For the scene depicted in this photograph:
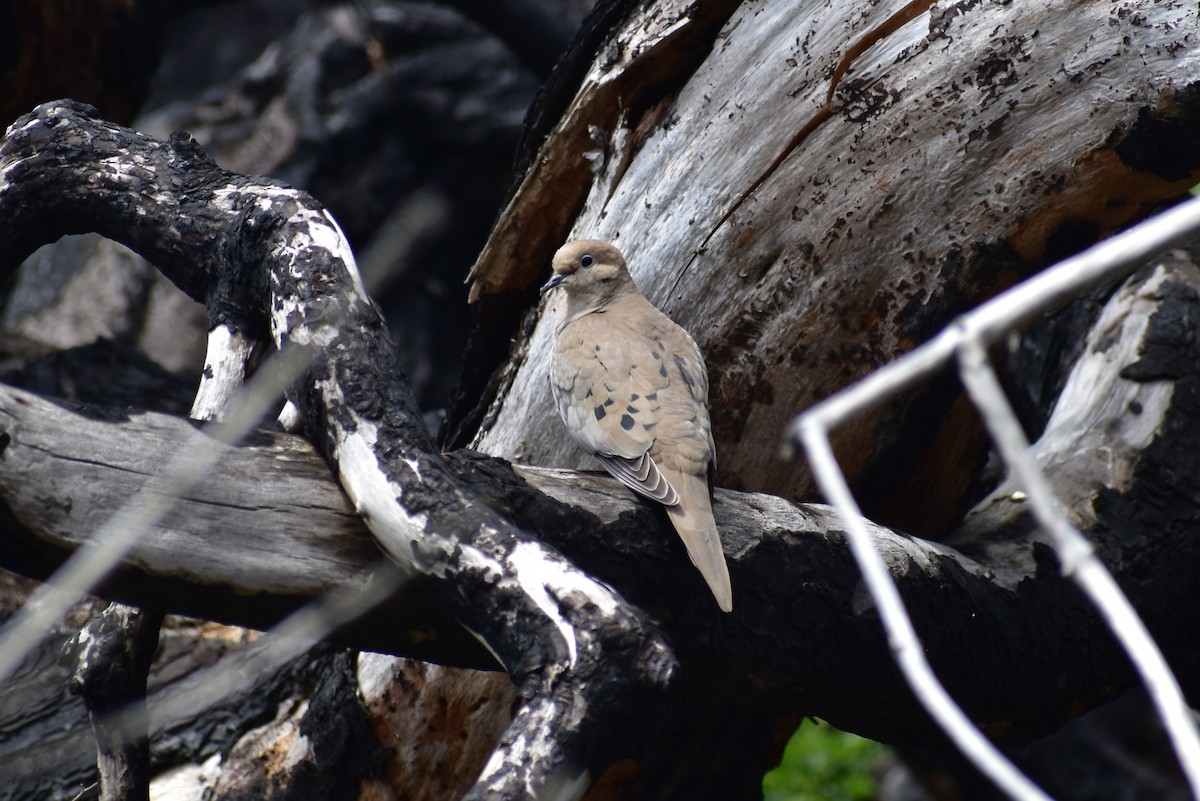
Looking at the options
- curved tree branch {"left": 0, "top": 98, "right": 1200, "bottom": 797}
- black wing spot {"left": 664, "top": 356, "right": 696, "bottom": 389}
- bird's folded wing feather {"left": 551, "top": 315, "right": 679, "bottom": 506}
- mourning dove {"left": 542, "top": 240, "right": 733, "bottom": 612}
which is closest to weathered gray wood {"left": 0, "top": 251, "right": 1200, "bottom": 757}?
curved tree branch {"left": 0, "top": 98, "right": 1200, "bottom": 797}

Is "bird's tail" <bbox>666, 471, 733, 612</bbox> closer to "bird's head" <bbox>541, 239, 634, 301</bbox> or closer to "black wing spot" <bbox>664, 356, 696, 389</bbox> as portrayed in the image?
"black wing spot" <bbox>664, 356, 696, 389</bbox>

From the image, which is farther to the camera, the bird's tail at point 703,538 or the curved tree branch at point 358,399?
the bird's tail at point 703,538

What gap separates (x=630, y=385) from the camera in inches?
125

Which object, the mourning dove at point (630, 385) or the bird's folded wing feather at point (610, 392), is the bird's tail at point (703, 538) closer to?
the mourning dove at point (630, 385)

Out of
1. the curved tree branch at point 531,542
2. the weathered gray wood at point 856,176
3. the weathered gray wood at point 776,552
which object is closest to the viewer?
the curved tree branch at point 531,542

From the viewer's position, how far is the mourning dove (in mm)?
2742

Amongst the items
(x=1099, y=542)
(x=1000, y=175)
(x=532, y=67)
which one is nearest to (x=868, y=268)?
(x=1000, y=175)

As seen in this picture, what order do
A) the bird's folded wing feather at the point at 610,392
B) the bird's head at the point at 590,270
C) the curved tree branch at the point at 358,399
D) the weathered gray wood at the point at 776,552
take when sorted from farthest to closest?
the bird's head at the point at 590,270
the bird's folded wing feather at the point at 610,392
the weathered gray wood at the point at 776,552
the curved tree branch at the point at 358,399

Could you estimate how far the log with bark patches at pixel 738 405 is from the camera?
2104 millimetres

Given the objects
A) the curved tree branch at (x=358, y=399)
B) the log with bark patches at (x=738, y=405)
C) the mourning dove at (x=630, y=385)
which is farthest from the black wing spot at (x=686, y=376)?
the curved tree branch at (x=358, y=399)

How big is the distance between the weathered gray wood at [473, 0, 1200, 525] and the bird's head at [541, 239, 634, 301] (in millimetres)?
131

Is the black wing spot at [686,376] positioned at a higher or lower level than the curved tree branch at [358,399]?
higher

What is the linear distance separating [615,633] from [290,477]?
2.56 feet

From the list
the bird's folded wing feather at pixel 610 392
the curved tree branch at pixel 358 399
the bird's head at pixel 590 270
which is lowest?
the curved tree branch at pixel 358 399
